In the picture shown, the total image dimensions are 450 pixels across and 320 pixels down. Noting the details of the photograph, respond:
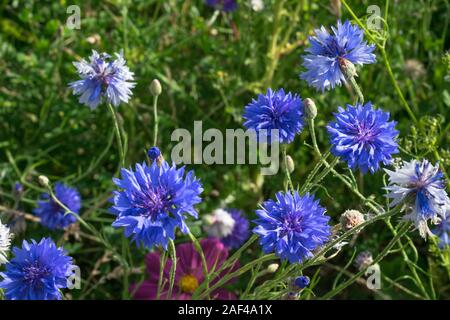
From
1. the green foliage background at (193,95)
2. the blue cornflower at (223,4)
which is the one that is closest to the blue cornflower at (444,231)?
the green foliage background at (193,95)

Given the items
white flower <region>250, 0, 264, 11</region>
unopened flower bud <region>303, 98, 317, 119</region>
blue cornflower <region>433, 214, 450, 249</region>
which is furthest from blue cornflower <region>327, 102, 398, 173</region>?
white flower <region>250, 0, 264, 11</region>

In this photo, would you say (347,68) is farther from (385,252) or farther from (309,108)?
(385,252)

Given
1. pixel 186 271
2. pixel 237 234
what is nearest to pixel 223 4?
pixel 237 234

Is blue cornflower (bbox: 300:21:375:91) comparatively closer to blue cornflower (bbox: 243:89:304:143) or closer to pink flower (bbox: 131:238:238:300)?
blue cornflower (bbox: 243:89:304:143)

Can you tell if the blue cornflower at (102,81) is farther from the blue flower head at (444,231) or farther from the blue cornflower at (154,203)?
the blue flower head at (444,231)

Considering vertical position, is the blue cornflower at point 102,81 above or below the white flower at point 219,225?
above
